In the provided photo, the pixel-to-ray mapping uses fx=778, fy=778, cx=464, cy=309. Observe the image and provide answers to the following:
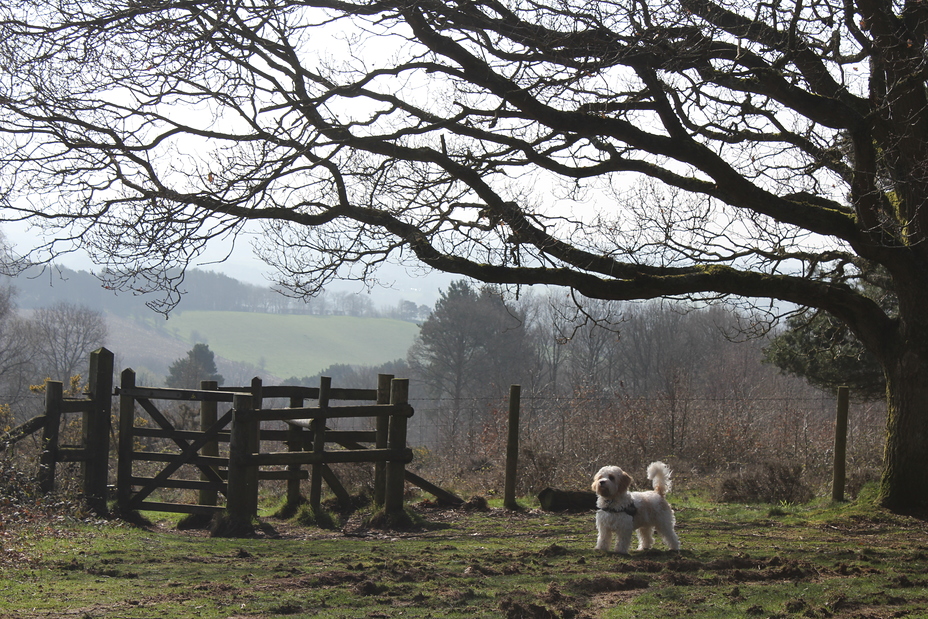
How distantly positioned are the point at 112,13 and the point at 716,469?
50.0ft

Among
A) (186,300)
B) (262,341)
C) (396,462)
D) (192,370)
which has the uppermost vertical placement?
(186,300)

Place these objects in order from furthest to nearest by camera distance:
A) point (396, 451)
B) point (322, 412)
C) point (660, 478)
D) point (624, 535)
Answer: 1. point (396, 451)
2. point (322, 412)
3. point (660, 478)
4. point (624, 535)

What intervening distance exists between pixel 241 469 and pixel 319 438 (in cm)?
110

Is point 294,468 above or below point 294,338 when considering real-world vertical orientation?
below

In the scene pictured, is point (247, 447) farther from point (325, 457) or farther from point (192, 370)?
point (192, 370)

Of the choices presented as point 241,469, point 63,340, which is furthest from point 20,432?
point 63,340

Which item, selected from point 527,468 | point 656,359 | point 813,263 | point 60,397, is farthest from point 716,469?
point 656,359

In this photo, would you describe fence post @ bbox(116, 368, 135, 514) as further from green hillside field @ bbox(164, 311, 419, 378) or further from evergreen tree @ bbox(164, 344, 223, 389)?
green hillside field @ bbox(164, 311, 419, 378)

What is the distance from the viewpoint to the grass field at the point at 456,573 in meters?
5.43

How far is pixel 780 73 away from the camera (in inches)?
372

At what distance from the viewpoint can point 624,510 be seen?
788 centimetres

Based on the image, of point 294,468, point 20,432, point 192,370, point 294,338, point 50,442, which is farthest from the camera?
point 294,338

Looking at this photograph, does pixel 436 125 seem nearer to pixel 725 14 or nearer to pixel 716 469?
pixel 725 14

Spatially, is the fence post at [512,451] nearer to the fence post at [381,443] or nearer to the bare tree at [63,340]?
the fence post at [381,443]
